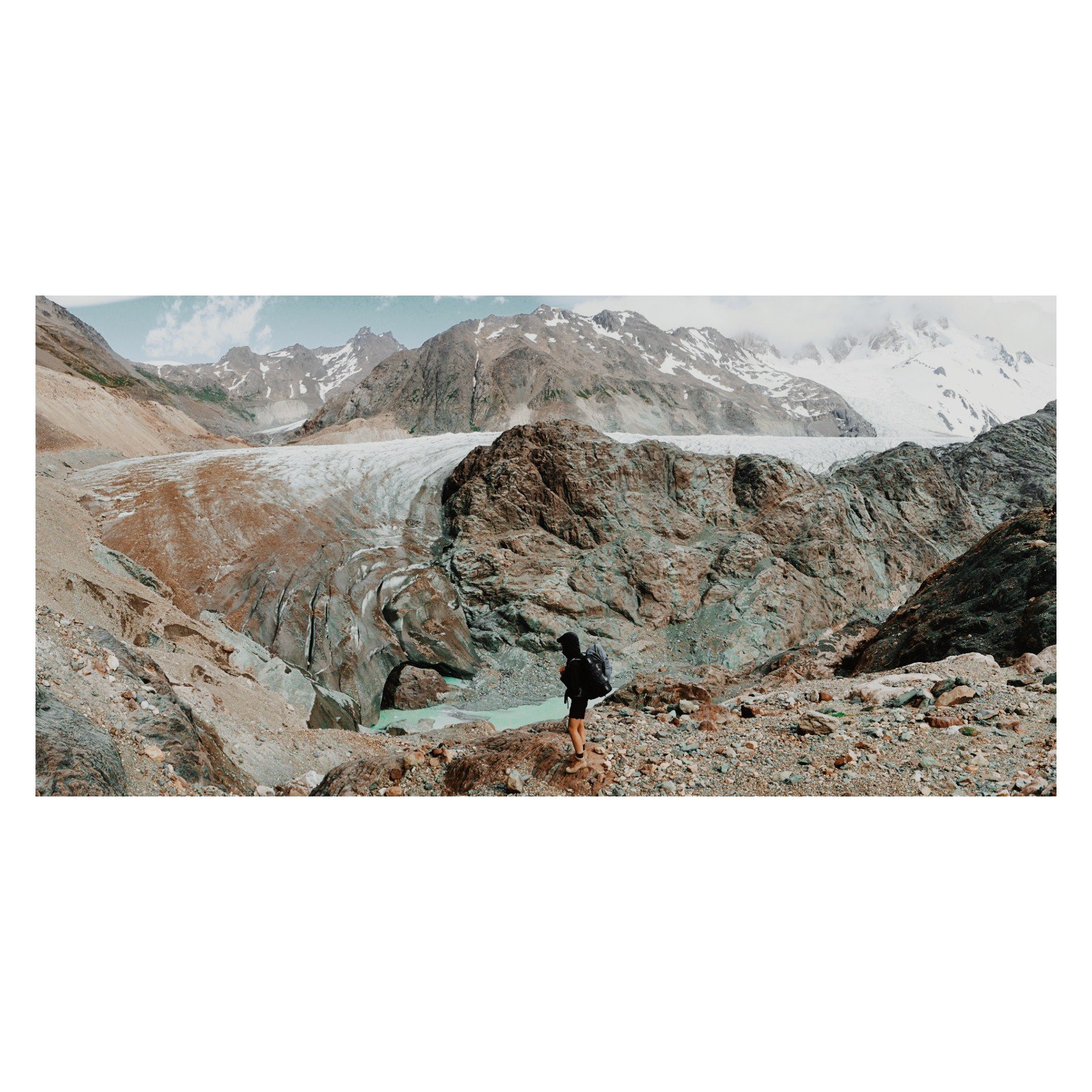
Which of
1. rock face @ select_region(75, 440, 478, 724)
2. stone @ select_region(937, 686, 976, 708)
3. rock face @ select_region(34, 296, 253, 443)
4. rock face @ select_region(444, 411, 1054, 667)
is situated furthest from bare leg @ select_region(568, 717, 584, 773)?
rock face @ select_region(34, 296, 253, 443)

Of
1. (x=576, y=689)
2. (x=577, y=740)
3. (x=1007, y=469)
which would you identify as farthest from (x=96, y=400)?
(x=1007, y=469)

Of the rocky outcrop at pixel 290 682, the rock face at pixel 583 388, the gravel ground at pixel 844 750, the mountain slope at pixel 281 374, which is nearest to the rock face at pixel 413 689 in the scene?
the rocky outcrop at pixel 290 682

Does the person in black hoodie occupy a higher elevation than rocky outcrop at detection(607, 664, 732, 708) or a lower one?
higher

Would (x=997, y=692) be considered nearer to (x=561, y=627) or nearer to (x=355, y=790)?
(x=355, y=790)

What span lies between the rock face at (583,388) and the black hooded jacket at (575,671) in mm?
11917

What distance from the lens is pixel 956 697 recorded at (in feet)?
22.2

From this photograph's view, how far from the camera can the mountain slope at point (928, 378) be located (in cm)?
1188

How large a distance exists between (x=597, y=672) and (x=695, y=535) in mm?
9924

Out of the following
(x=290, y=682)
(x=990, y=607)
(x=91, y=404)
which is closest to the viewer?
(x=990, y=607)

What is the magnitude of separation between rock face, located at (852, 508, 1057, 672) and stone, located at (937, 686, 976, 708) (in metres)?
1.69

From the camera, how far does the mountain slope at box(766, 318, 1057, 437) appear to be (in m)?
11.9

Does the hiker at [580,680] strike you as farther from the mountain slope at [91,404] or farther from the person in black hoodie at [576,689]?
the mountain slope at [91,404]

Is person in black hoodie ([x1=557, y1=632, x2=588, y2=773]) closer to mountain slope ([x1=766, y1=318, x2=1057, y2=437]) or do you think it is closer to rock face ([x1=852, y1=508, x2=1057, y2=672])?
rock face ([x1=852, y1=508, x2=1057, y2=672])

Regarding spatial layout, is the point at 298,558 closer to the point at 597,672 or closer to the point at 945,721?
the point at 597,672
